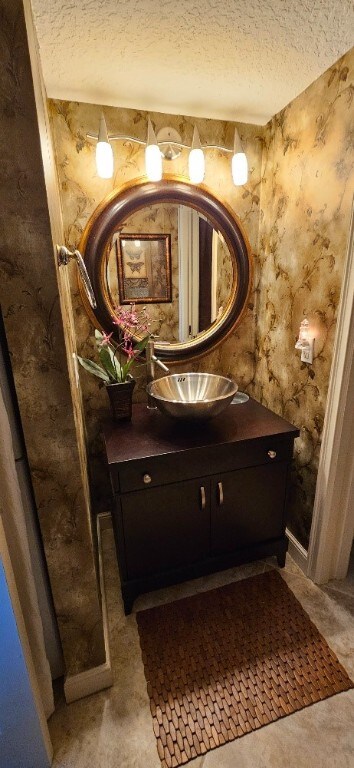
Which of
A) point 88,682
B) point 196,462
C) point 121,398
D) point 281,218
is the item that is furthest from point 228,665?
point 281,218

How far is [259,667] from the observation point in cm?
126

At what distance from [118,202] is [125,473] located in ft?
3.87

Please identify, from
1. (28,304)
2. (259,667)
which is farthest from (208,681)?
(28,304)

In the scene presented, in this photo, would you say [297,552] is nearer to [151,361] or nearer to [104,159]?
[151,361]

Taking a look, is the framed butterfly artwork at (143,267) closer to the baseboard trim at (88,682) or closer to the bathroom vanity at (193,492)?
the bathroom vanity at (193,492)

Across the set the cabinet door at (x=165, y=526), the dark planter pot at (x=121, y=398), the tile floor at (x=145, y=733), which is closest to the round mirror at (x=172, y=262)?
the dark planter pot at (x=121, y=398)

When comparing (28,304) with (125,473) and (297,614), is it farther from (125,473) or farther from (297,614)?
(297,614)

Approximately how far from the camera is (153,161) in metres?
1.40

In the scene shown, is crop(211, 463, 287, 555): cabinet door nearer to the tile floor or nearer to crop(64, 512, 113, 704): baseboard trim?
the tile floor

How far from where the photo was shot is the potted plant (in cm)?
149

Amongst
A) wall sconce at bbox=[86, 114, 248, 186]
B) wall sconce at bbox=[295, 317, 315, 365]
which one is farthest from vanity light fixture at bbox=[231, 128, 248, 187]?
wall sconce at bbox=[295, 317, 315, 365]

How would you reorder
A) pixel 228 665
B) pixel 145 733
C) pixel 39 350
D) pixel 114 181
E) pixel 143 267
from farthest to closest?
pixel 143 267
pixel 114 181
pixel 228 665
pixel 145 733
pixel 39 350

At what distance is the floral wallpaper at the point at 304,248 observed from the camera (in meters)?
1.22

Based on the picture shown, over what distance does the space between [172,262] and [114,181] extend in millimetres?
430
